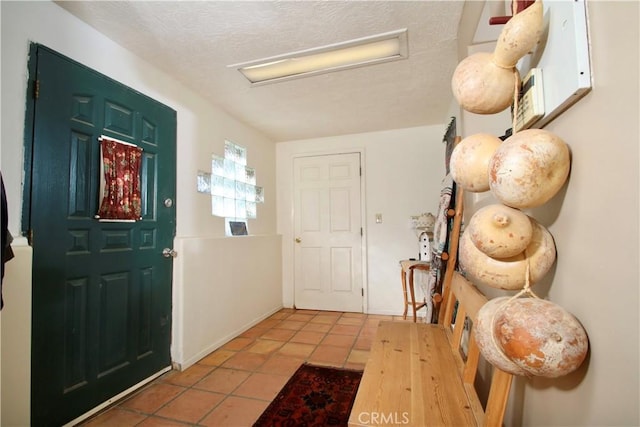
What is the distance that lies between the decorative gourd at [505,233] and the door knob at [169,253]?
2118 millimetres

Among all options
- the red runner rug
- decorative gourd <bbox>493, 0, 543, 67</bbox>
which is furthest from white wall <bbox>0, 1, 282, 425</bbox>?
decorative gourd <bbox>493, 0, 543, 67</bbox>

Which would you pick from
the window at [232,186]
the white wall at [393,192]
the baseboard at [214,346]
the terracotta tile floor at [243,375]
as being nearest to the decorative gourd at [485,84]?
the terracotta tile floor at [243,375]

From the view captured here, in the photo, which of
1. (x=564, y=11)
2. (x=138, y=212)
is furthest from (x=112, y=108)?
(x=564, y=11)

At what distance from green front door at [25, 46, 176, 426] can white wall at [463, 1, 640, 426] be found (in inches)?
80.7

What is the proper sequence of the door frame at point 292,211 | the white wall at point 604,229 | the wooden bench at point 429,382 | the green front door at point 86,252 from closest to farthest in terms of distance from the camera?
1. the white wall at point 604,229
2. the wooden bench at point 429,382
3. the green front door at point 86,252
4. the door frame at point 292,211

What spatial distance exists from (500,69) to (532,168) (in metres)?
0.33

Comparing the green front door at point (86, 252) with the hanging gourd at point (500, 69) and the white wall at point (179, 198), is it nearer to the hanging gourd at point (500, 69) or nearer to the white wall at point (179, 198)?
the white wall at point (179, 198)

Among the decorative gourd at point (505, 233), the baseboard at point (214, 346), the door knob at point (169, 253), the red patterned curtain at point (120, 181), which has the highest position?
the red patterned curtain at point (120, 181)

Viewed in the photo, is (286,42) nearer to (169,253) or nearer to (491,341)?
(169,253)

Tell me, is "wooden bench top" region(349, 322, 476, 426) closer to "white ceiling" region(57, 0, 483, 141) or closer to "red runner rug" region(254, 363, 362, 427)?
"red runner rug" region(254, 363, 362, 427)

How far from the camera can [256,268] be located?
326 centimetres

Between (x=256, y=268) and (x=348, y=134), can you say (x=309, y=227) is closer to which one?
(x=256, y=268)

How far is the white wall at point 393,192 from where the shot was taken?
3.44 metres

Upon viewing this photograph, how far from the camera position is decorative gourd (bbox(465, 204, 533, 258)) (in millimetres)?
585
